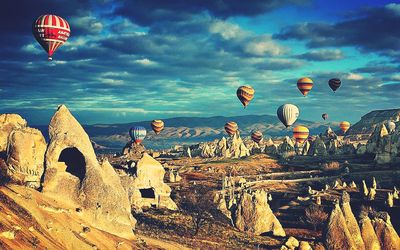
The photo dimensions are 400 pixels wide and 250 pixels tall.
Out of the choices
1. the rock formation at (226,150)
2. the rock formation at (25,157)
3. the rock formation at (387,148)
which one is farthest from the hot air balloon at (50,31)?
the rock formation at (226,150)

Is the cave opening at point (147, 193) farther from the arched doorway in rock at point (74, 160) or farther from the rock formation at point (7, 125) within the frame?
the rock formation at point (7, 125)

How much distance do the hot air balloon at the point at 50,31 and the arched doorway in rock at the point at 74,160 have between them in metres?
32.8

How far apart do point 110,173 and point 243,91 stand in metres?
94.4

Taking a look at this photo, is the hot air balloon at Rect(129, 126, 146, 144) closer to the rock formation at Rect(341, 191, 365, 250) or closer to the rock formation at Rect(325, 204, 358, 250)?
the rock formation at Rect(341, 191, 365, 250)

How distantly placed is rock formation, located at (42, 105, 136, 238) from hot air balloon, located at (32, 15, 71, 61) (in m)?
32.2

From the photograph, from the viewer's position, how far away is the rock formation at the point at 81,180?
124 ft

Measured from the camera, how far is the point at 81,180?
38.5m

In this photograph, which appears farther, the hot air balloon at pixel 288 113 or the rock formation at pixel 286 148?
the rock formation at pixel 286 148

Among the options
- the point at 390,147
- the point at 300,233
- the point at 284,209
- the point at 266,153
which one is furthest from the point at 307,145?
the point at 300,233

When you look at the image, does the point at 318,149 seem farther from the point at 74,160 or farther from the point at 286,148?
the point at 74,160

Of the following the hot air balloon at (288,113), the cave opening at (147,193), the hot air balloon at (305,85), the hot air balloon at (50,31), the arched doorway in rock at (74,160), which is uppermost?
the hot air balloon at (50,31)

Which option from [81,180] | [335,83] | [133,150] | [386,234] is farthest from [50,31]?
[133,150]

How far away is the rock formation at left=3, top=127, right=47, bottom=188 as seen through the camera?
36.8 metres

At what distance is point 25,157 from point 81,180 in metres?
4.65
